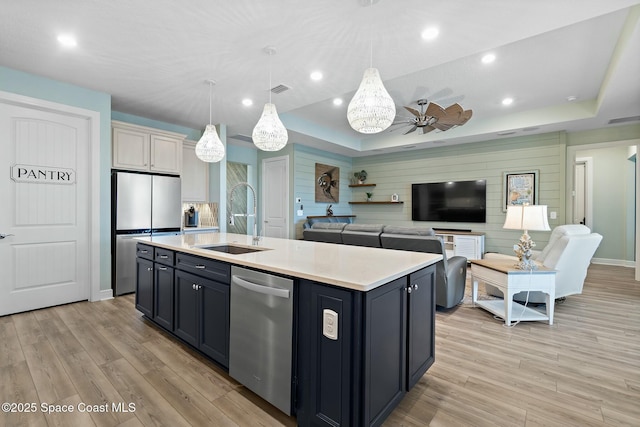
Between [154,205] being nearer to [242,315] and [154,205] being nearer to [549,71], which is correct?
[242,315]

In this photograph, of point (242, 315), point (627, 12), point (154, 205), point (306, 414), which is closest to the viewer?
point (306, 414)

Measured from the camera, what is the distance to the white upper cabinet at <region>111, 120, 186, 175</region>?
4.10 m

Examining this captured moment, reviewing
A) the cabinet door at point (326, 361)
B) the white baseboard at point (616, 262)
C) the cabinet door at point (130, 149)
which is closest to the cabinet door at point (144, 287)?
the cabinet door at point (130, 149)

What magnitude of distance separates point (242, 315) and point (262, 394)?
1.58 ft

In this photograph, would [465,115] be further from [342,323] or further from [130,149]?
[130,149]

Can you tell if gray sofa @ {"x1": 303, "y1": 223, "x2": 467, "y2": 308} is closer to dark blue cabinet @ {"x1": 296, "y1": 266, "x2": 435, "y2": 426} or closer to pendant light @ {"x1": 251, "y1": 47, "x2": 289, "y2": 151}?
dark blue cabinet @ {"x1": 296, "y1": 266, "x2": 435, "y2": 426}

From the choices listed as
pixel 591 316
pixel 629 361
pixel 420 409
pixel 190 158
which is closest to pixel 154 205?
pixel 190 158

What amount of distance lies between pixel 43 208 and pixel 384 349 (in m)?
4.24

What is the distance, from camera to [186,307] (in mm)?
2377

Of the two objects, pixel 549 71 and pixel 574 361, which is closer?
pixel 574 361

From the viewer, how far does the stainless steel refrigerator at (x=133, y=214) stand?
13.1 ft

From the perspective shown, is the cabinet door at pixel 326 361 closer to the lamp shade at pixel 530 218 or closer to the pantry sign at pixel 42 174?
the lamp shade at pixel 530 218

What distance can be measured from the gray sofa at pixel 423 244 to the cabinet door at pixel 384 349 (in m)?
1.64

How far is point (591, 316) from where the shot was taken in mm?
3258
